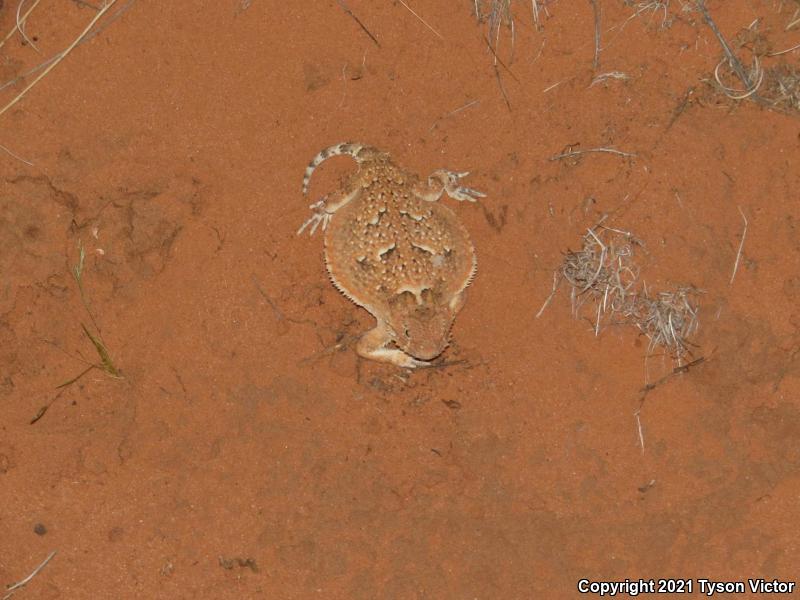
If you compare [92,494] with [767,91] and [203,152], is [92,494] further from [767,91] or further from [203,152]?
[767,91]

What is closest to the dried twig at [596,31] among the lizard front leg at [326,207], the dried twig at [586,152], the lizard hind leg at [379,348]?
the dried twig at [586,152]

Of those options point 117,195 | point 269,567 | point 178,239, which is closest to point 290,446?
point 269,567

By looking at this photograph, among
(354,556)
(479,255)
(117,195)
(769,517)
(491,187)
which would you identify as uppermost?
(117,195)

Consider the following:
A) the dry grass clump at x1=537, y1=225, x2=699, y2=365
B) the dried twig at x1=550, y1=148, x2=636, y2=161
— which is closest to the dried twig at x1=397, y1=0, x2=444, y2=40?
the dried twig at x1=550, y1=148, x2=636, y2=161

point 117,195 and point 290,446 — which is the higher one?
point 117,195

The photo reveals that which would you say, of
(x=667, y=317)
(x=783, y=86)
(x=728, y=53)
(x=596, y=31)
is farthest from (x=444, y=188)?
(x=783, y=86)

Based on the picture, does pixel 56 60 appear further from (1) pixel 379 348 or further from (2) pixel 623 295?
(2) pixel 623 295
